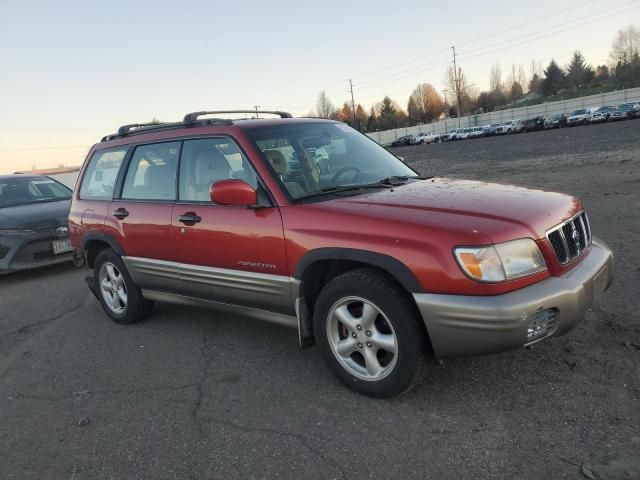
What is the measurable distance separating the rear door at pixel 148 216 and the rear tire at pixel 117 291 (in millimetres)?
161

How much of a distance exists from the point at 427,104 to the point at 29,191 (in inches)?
4279

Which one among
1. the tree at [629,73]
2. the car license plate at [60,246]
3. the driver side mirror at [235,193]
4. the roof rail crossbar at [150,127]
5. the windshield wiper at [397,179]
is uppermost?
the tree at [629,73]

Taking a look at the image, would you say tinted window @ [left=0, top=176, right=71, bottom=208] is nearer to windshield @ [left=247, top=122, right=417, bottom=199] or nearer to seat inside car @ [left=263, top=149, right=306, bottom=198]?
windshield @ [left=247, top=122, right=417, bottom=199]

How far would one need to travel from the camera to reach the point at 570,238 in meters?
3.29

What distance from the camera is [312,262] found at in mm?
3355

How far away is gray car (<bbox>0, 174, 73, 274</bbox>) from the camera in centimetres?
755

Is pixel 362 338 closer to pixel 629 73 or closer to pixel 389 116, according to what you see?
pixel 629 73

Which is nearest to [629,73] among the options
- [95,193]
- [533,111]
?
[533,111]

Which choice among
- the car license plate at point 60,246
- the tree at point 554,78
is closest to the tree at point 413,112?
the tree at point 554,78

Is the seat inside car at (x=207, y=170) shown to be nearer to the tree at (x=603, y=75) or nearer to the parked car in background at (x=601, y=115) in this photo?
the parked car in background at (x=601, y=115)

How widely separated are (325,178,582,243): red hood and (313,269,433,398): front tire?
0.43 metres

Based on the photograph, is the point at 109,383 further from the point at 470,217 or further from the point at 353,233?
the point at 470,217

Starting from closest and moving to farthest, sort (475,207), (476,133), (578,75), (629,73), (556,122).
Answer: (475,207) → (556,122) → (476,133) → (629,73) → (578,75)

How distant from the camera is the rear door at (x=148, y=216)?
4426 mm
